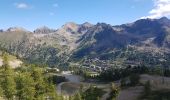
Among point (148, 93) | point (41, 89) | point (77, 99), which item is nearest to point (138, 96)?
point (148, 93)

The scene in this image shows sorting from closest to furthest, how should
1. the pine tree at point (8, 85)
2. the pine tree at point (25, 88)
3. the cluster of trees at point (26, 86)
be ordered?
the pine tree at point (25, 88)
the cluster of trees at point (26, 86)
the pine tree at point (8, 85)

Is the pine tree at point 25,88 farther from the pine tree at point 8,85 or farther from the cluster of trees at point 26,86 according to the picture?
the pine tree at point 8,85

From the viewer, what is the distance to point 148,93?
598ft

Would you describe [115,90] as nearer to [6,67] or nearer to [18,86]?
[18,86]

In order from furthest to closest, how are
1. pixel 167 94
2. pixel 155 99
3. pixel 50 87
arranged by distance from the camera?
pixel 167 94 → pixel 155 99 → pixel 50 87

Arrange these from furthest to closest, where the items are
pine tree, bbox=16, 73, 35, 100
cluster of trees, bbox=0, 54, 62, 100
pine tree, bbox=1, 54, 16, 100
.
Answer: pine tree, bbox=1, 54, 16, 100 → cluster of trees, bbox=0, 54, 62, 100 → pine tree, bbox=16, 73, 35, 100

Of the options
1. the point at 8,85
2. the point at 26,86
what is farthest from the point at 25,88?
the point at 8,85

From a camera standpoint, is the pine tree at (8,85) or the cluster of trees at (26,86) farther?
the pine tree at (8,85)

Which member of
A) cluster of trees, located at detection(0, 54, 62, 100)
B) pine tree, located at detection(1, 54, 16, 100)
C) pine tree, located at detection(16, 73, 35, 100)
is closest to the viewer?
pine tree, located at detection(16, 73, 35, 100)

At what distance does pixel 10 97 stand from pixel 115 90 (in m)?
42.6

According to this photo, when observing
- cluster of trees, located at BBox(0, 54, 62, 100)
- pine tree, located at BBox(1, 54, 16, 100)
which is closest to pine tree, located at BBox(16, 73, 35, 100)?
cluster of trees, located at BBox(0, 54, 62, 100)

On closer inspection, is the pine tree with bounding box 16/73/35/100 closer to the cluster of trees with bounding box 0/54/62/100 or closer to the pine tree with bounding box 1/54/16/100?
the cluster of trees with bounding box 0/54/62/100

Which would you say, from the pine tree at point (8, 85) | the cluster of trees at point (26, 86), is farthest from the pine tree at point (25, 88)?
the pine tree at point (8, 85)

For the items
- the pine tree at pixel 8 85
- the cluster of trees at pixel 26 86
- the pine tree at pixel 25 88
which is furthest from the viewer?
the pine tree at pixel 8 85
